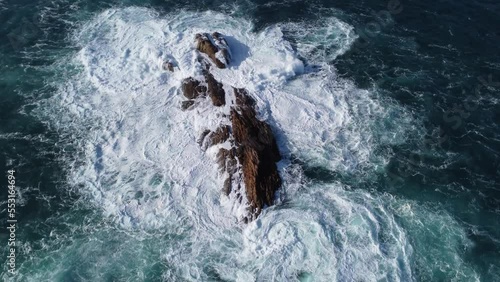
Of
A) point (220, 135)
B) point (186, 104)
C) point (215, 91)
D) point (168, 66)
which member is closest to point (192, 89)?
point (186, 104)

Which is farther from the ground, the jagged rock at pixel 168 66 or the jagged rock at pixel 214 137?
the jagged rock at pixel 168 66

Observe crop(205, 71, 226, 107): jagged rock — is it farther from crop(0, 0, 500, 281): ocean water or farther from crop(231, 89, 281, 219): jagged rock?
crop(231, 89, 281, 219): jagged rock

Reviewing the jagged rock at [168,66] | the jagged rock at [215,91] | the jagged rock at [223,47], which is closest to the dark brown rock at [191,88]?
the jagged rock at [215,91]

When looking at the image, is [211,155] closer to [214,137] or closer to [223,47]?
[214,137]

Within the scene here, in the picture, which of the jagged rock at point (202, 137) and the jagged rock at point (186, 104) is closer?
the jagged rock at point (202, 137)

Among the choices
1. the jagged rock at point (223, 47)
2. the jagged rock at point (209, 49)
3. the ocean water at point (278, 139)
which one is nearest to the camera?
the ocean water at point (278, 139)

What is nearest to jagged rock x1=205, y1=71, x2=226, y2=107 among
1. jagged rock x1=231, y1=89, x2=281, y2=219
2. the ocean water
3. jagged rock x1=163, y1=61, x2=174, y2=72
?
the ocean water

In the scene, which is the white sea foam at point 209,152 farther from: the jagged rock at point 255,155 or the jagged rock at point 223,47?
the jagged rock at point 255,155
